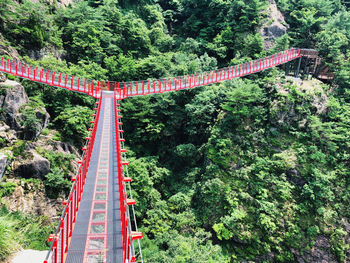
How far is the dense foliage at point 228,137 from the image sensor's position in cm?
1343

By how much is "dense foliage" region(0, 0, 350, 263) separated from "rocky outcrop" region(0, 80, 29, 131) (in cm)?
238

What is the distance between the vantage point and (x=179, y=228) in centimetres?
1373

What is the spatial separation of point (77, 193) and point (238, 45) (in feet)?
67.2

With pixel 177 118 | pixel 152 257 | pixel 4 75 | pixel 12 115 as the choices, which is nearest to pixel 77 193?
pixel 152 257

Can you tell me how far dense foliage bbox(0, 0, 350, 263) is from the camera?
44.1 feet

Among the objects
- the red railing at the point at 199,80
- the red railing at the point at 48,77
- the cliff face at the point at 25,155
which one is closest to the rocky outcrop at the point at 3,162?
the cliff face at the point at 25,155

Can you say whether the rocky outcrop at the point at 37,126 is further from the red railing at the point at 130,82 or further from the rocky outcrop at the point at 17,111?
the red railing at the point at 130,82

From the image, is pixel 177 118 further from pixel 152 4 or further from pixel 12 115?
pixel 152 4

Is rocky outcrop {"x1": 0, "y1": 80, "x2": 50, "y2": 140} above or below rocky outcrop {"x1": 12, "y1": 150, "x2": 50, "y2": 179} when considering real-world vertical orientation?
above

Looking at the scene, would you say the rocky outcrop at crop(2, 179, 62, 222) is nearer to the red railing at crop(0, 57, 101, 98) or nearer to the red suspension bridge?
the red suspension bridge

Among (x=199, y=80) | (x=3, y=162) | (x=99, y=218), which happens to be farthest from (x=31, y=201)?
(x=199, y=80)

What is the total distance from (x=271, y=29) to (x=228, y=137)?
40.7 ft

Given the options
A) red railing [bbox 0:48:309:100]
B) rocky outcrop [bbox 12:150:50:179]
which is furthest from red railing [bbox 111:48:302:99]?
rocky outcrop [bbox 12:150:50:179]

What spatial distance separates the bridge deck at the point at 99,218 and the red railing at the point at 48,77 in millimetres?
7212
